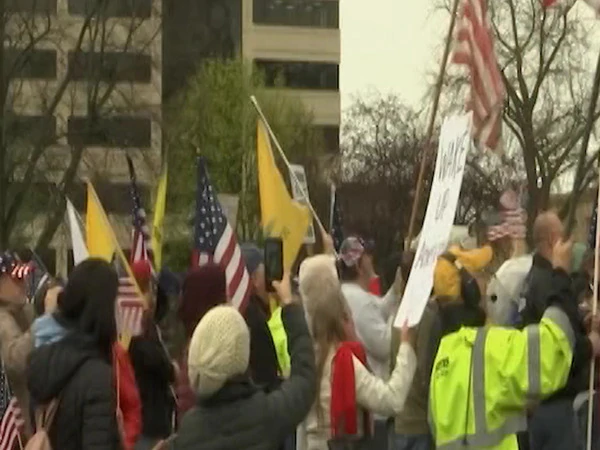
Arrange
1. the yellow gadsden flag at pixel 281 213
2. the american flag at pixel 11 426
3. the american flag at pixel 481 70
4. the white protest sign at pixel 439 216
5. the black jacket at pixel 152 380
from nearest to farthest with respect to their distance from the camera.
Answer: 1. the white protest sign at pixel 439 216
2. the american flag at pixel 11 426
3. the black jacket at pixel 152 380
4. the american flag at pixel 481 70
5. the yellow gadsden flag at pixel 281 213

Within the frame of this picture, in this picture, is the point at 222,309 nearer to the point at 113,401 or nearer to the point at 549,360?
the point at 113,401

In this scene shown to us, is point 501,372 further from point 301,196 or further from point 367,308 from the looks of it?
point 301,196

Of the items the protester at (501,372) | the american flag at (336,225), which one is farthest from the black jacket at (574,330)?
the american flag at (336,225)

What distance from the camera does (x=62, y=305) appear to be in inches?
319

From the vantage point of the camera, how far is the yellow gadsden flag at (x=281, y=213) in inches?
527

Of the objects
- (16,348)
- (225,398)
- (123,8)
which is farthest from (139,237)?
(123,8)

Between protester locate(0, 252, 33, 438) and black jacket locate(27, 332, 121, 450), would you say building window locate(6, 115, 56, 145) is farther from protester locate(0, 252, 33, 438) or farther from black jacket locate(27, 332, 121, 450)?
black jacket locate(27, 332, 121, 450)

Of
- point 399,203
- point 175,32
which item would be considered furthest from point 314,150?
point 175,32

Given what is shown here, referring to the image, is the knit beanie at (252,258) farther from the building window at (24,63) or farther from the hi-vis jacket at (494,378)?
the building window at (24,63)

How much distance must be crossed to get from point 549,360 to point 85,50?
3588 centimetres

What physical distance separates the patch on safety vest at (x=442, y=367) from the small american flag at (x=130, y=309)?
1900 mm

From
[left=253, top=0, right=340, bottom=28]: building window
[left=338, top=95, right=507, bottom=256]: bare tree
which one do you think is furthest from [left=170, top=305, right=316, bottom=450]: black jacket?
[left=253, top=0, right=340, bottom=28]: building window

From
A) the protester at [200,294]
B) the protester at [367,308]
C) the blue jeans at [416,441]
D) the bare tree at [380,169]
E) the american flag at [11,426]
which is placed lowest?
the bare tree at [380,169]

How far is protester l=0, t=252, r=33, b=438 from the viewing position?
10.1 m
